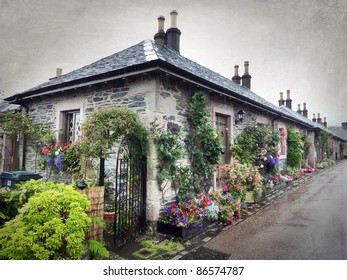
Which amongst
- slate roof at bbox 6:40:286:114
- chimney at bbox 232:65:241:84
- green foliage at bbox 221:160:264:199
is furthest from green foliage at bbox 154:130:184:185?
chimney at bbox 232:65:241:84

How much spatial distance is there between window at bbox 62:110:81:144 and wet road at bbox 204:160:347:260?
4.79m

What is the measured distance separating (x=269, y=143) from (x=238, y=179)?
3.69 m

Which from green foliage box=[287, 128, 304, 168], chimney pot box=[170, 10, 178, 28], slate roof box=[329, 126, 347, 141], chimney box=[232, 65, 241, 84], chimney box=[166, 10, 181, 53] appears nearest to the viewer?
chimney pot box=[170, 10, 178, 28]

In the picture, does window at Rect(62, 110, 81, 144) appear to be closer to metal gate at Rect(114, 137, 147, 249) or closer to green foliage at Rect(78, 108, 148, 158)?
green foliage at Rect(78, 108, 148, 158)

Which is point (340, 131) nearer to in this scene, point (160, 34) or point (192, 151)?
point (160, 34)

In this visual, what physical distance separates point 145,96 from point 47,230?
299 centimetres

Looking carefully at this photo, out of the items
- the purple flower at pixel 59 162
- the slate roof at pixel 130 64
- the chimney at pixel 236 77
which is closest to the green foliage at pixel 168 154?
the slate roof at pixel 130 64

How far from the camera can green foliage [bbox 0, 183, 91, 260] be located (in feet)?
8.02

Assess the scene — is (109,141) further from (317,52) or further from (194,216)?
(317,52)

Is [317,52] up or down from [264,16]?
down

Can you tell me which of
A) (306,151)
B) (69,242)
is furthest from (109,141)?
(306,151)

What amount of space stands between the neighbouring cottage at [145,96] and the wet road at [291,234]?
160 centimetres

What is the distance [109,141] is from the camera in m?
4.11

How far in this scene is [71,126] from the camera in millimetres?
6465
